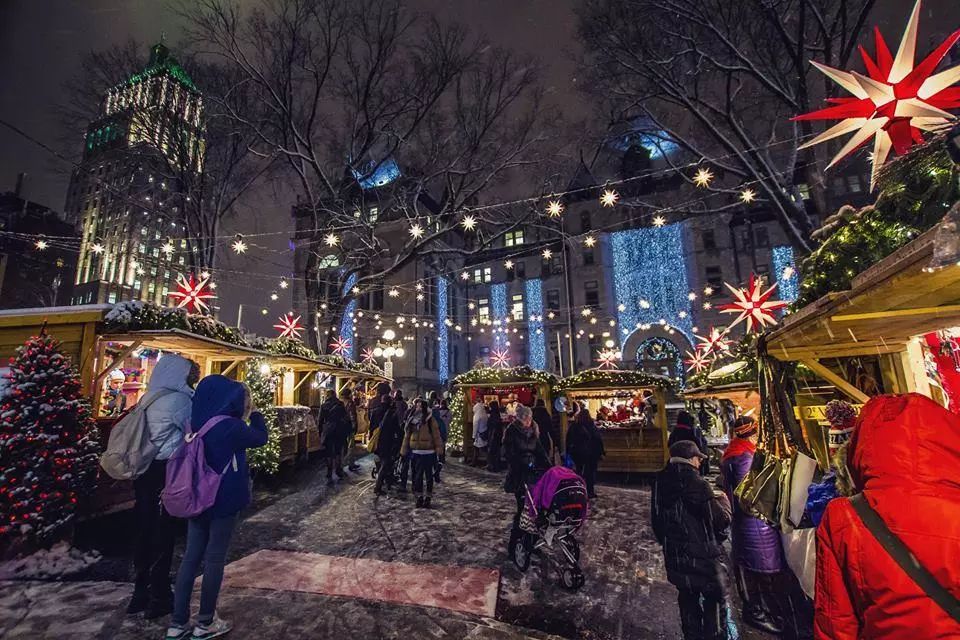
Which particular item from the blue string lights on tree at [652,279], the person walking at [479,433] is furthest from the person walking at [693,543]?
the blue string lights on tree at [652,279]

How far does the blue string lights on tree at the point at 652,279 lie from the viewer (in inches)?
1159

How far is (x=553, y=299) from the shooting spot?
36188 millimetres

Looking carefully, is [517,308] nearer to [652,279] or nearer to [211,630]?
[652,279]

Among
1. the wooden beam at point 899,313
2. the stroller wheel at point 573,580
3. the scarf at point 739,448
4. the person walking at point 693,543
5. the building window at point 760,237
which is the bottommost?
the stroller wheel at point 573,580

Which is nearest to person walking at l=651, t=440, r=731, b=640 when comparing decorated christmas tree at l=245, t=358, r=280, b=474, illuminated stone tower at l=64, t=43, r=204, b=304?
decorated christmas tree at l=245, t=358, r=280, b=474

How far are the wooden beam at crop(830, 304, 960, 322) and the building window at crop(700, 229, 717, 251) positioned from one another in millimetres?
30575

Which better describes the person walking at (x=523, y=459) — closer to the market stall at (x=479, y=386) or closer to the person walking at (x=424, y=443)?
the person walking at (x=424, y=443)

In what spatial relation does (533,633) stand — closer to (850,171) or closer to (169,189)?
(169,189)

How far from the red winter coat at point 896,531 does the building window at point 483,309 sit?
36.4m

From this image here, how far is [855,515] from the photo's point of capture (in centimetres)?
158

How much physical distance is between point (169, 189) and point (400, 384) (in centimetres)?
1994

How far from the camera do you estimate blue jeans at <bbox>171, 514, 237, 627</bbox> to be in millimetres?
3207

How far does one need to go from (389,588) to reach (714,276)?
31.7 metres

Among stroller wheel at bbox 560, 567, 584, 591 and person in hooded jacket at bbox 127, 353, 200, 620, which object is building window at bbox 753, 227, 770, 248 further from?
person in hooded jacket at bbox 127, 353, 200, 620
